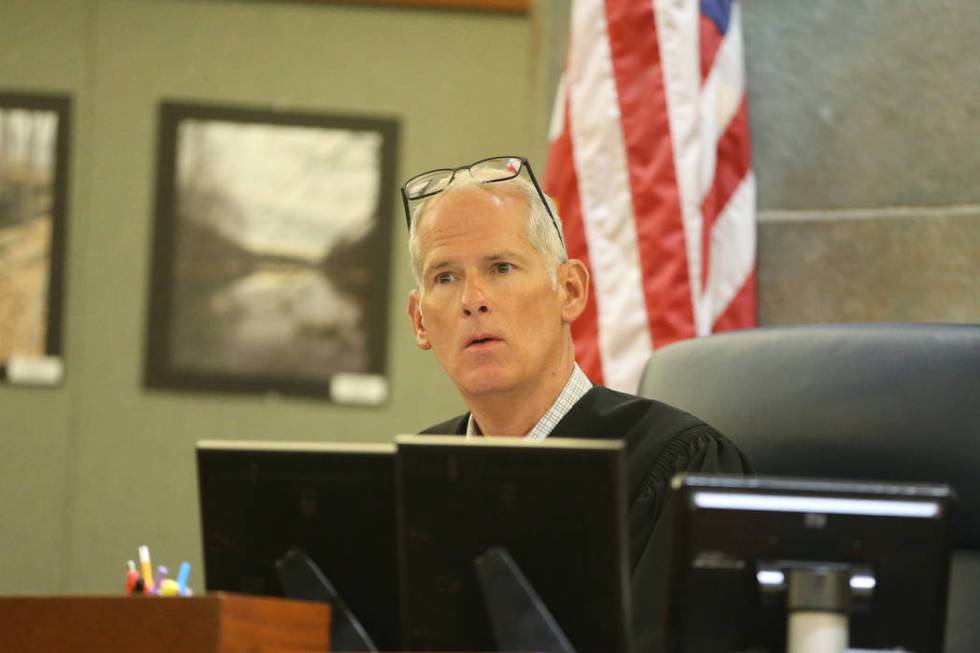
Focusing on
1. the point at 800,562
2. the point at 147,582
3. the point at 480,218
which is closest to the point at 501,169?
the point at 480,218

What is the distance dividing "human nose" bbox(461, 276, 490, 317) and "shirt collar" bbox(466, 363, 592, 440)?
0.18m

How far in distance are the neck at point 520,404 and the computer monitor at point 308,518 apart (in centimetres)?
64

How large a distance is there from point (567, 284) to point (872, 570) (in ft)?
3.23

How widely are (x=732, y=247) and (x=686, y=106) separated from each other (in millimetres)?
309

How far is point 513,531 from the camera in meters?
1.27

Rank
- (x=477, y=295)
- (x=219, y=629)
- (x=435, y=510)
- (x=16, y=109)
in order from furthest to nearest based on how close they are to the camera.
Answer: (x=16, y=109), (x=477, y=295), (x=435, y=510), (x=219, y=629)

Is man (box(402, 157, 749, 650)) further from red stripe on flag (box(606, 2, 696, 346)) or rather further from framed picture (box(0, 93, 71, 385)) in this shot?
framed picture (box(0, 93, 71, 385))

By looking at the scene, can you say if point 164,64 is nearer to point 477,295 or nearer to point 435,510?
point 477,295

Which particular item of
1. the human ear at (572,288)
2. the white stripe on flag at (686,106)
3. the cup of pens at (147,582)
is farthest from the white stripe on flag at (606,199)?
the cup of pens at (147,582)

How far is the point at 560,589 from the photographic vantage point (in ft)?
4.12

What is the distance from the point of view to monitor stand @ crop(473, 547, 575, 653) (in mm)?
1243

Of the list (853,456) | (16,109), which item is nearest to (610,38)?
(853,456)

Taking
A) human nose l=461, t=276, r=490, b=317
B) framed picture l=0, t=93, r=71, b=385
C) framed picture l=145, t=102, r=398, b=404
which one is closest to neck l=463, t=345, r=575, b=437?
human nose l=461, t=276, r=490, b=317

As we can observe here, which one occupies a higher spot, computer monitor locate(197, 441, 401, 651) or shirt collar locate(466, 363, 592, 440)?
shirt collar locate(466, 363, 592, 440)
